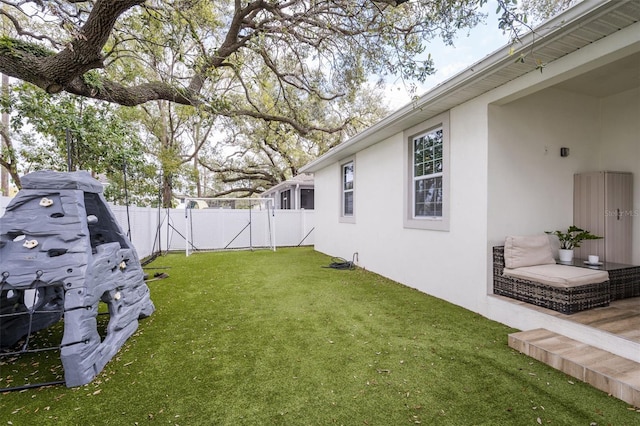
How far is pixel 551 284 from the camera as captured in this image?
3133mm

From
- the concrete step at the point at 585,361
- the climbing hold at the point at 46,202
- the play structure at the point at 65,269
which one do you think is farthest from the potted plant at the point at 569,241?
the climbing hold at the point at 46,202

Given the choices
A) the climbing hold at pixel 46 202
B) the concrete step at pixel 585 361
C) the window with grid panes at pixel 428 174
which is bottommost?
the concrete step at pixel 585 361

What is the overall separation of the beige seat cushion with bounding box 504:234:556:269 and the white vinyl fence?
8285 mm

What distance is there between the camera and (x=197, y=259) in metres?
8.89

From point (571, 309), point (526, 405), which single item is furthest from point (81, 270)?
point (571, 309)

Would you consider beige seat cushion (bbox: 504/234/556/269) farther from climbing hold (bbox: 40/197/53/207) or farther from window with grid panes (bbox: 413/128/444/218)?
climbing hold (bbox: 40/197/53/207)

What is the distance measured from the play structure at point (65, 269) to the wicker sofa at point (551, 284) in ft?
14.6

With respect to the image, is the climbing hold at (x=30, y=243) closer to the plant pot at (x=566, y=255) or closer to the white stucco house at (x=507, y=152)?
the white stucco house at (x=507, y=152)

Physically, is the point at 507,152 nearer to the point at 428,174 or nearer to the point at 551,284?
the point at 428,174

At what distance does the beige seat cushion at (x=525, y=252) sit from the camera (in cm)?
357

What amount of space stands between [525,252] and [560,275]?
0.53 metres

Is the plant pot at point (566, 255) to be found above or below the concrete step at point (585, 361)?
above

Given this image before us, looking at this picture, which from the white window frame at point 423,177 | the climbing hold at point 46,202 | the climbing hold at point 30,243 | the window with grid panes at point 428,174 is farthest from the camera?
the window with grid panes at point 428,174

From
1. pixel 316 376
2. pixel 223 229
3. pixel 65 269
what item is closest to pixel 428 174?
pixel 316 376
